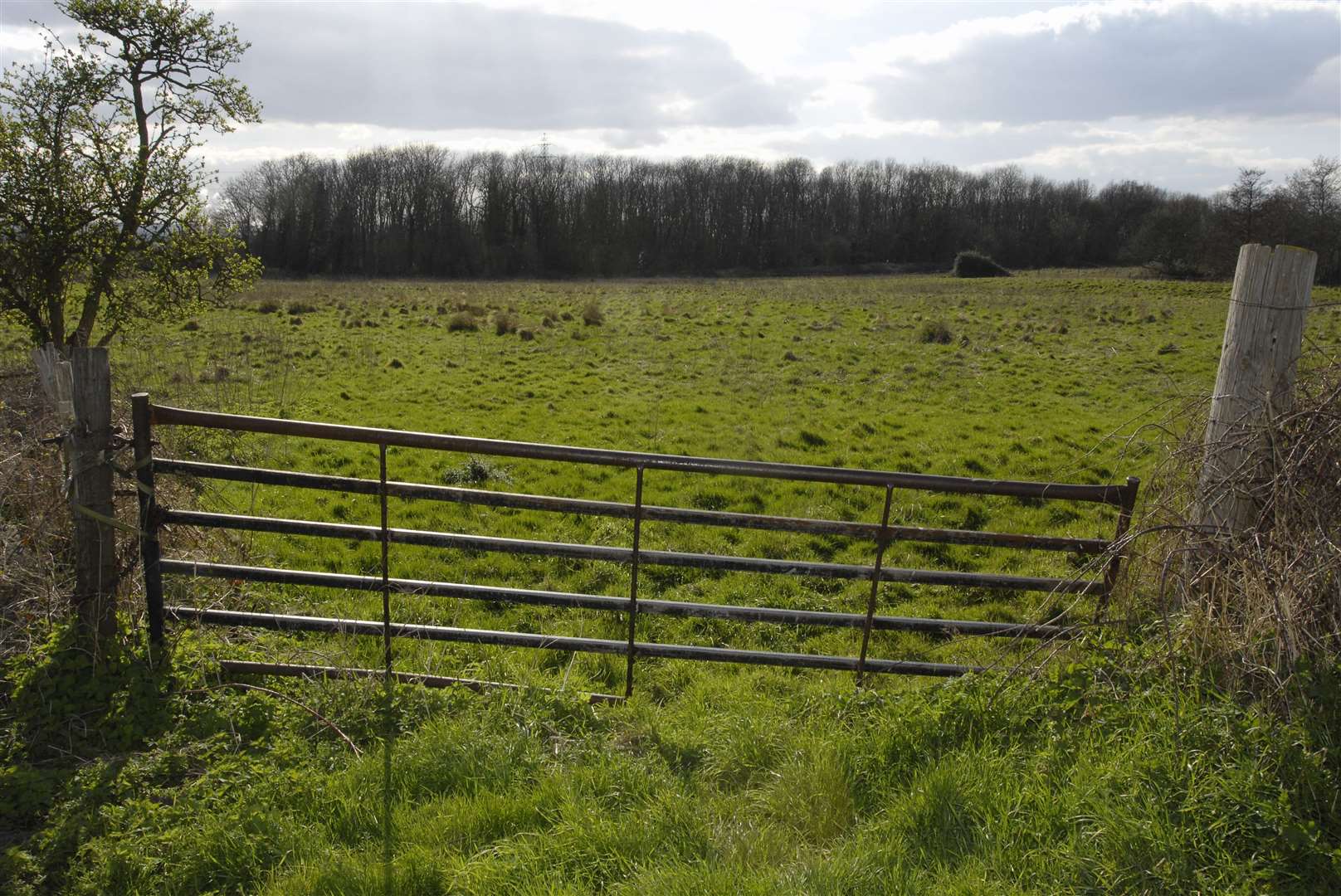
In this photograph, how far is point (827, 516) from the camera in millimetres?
8914

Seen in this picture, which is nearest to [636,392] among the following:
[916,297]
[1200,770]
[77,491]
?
[77,491]

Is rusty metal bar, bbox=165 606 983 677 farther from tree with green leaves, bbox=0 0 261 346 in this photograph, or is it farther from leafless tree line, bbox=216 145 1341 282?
leafless tree line, bbox=216 145 1341 282

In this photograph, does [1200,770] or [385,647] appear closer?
[1200,770]

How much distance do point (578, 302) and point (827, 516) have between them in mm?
22838

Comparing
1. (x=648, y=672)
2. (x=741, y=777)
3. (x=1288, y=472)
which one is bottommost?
(x=648, y=672)

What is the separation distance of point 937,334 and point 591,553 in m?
19.1

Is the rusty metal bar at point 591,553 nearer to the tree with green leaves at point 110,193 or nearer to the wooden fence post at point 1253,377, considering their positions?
the wooden fence post at point 1253,377

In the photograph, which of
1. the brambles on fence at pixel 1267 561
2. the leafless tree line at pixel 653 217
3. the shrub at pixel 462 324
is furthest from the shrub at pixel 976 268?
the brambles on fence at pixel 1267 561

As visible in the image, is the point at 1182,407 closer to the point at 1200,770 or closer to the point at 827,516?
the point at 1200,770

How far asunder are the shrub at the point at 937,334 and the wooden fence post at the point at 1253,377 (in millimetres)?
17761

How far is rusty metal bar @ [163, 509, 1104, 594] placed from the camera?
4359mm

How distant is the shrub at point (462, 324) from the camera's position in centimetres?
2280

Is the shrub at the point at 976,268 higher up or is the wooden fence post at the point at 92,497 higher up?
the shrub at the point at 976,268

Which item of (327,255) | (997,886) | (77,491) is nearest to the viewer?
(997,886)
